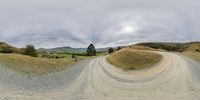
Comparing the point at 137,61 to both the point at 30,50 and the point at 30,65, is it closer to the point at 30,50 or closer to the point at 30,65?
the point at 30,65

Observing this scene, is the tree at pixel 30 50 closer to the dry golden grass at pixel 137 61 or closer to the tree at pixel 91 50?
the dry golden grass at pixel 137 61

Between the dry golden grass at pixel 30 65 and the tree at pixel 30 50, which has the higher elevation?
the tree at pixel 30 50

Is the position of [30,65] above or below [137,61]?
below

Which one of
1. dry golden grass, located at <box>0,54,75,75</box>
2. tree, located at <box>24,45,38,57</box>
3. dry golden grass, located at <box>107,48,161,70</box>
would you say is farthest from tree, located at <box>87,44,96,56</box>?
dry golden grass, located at <box>0,54,75,75</box>

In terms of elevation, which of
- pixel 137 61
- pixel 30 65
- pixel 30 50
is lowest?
pixel 30 65

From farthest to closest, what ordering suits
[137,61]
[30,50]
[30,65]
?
1. [30,50]
2. [137,61]
3. [30,65]

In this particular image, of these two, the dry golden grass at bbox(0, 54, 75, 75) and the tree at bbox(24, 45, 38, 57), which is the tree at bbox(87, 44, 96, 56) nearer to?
the tree at bbox(24, 45, 38, 57)

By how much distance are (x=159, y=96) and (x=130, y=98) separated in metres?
1.80

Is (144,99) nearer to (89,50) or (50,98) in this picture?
(50,98)

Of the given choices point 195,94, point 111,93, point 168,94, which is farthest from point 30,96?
point 195,94

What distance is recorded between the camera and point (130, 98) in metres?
21.8

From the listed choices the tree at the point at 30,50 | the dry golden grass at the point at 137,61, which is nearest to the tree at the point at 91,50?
the tree at the point at 30,50

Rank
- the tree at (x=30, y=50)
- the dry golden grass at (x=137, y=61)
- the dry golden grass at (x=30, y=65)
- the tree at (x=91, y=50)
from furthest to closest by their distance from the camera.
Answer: the tree at (x=91, y=50), the tree at (x=30, y=50), the dry golden grass at (x=137, y=61), the dry golden grass at (x=30, y=65)

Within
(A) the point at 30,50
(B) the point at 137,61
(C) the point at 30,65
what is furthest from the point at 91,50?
(C) the point at 30,65
